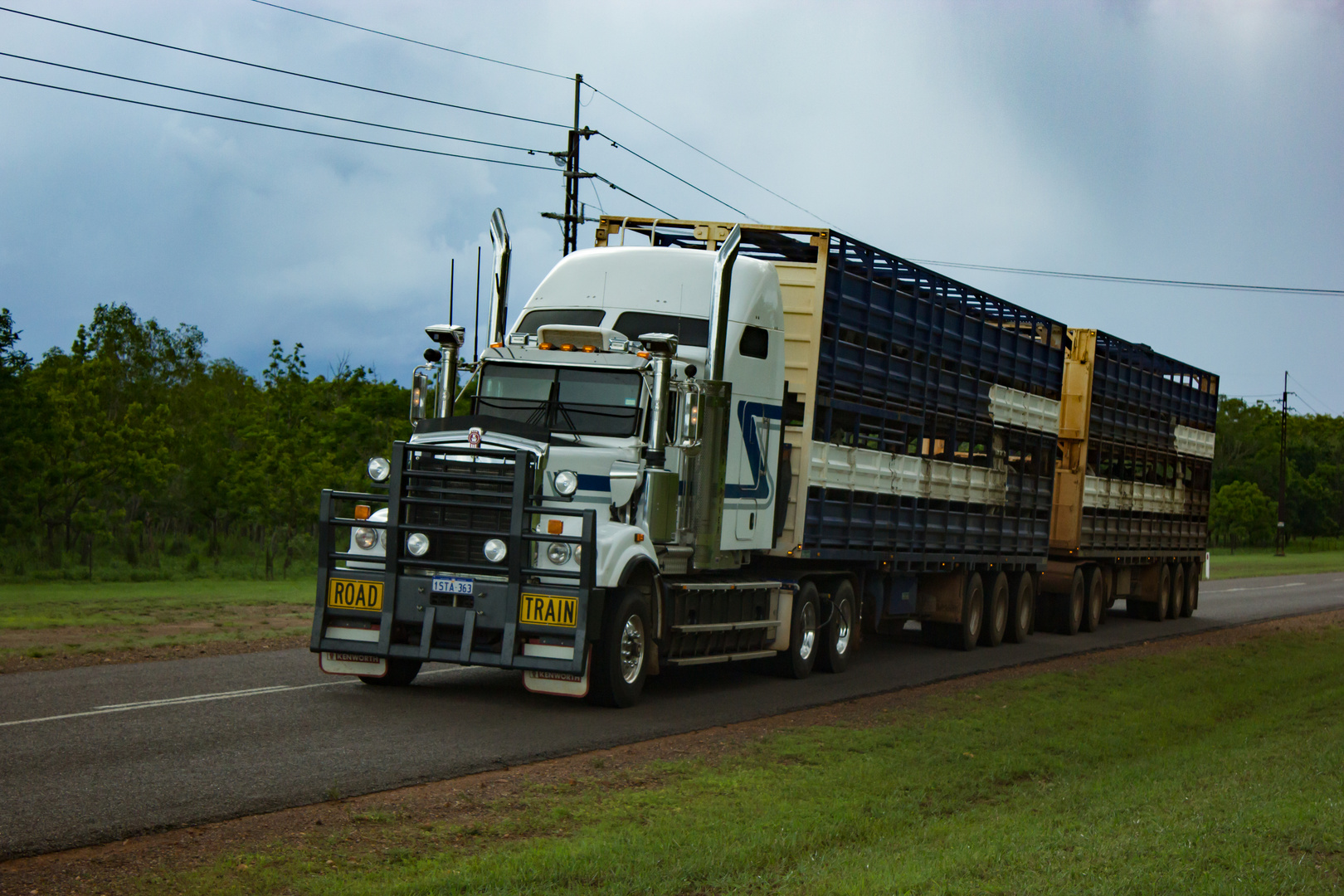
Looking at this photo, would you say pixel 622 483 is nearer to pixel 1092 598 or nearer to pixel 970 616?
pixel 970 616

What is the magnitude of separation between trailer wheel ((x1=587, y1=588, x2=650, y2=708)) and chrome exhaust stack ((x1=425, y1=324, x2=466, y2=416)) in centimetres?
274

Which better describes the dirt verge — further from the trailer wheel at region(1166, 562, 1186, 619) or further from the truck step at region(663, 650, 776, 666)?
the trailer wheel at region(1166, 562, 1186, 619)

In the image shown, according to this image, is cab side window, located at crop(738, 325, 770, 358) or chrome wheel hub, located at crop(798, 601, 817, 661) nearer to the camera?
cab side window, located at crop(738, 325, 770, 358)

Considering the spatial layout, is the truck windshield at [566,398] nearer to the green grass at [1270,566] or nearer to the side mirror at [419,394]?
the side mirror at [419,394]

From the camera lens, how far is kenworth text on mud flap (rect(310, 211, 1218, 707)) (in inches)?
462

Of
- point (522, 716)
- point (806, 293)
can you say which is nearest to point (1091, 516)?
point (806, 293)

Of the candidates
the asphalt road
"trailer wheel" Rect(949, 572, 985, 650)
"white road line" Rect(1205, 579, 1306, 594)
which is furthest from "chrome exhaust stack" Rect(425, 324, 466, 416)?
"white road line" Rect(1205, 579, 1306, 594)

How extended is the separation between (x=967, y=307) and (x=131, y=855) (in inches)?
600

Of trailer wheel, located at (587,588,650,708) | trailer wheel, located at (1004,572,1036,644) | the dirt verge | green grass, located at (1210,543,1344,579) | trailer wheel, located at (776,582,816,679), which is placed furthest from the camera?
green grass, located at (1210,543,1344,579)

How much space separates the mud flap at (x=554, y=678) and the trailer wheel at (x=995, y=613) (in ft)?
35.0

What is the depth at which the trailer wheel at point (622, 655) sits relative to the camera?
12.0m

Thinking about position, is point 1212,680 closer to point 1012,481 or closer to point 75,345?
point 1012,481

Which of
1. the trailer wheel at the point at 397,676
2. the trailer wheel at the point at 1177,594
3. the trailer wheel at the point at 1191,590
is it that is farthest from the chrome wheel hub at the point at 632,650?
the trailer wheel at the point at 1191,590

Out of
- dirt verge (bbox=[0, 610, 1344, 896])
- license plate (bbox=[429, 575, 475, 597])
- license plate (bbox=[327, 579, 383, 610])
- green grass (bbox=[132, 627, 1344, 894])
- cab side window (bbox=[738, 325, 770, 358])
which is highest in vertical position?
cab side window (bbox=[738, 325, 770, 358])
